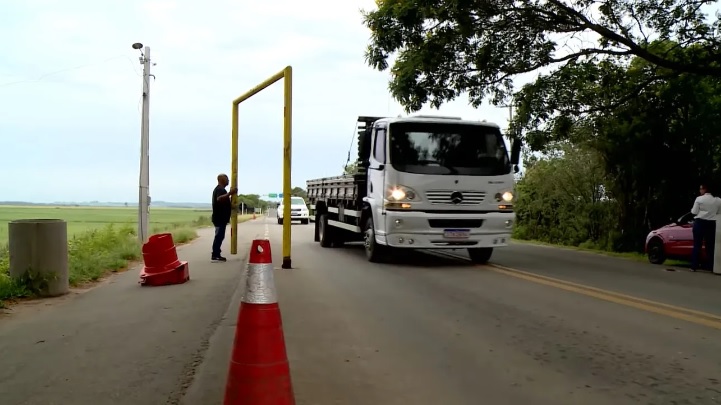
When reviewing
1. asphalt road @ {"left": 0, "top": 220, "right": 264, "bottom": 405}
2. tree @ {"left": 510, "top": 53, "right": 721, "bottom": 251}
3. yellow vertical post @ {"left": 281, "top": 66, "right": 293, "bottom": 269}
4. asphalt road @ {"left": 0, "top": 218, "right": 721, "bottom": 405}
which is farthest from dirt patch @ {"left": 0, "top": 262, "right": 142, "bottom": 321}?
tree @ {"left": 510, "top": 53, "right": 721, "bottom": 251}

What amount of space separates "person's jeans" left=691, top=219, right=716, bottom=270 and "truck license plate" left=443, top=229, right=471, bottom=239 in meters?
4.79

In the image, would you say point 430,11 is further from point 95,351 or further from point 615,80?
point 95,351

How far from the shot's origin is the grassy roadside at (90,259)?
827cm

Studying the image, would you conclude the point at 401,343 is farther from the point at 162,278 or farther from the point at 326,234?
the point at 326,234

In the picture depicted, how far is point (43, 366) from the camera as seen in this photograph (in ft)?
16.7

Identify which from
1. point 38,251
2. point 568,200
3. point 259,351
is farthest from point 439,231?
point 568,200

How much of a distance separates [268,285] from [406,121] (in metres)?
8.52

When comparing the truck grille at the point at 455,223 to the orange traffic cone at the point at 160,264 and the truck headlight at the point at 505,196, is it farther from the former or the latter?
the orange traffic cone at the point at 160,264

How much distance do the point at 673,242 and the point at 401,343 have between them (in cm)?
1030

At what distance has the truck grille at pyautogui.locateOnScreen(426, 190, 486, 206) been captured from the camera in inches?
455

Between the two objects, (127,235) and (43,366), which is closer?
(43,366)

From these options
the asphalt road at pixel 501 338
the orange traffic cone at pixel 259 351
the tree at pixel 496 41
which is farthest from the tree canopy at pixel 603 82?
the orange traffic cone at pixel 259 351

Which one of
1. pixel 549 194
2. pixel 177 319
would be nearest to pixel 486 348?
pixel 177 319

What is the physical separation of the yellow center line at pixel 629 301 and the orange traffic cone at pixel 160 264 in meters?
5.72
